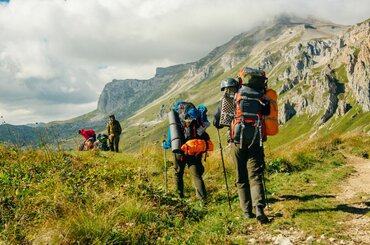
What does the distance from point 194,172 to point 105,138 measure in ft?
54.7

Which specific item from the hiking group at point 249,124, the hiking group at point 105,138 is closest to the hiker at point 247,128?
the hiking group at point 249,124

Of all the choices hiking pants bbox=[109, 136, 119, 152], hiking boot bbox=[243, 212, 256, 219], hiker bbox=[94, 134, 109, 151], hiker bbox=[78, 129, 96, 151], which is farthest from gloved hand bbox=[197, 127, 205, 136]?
hiker bbox=[78, 129, 96, 151]

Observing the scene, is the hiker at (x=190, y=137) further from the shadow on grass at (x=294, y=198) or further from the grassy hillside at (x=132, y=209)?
the shadow on grass at (x=294, y=198)

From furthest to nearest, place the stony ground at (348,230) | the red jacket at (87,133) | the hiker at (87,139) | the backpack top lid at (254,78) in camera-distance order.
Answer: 1. the red jacket at (87,133)
2. the hiker at (87,139)
3. the backpack top lid at (254,78)
4. the stony ground at (348,230)

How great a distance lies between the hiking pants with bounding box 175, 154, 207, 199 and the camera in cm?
970

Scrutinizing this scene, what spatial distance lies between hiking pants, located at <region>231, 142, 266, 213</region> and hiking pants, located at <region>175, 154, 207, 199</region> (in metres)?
1.69

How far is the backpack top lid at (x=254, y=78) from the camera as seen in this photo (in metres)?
8.01

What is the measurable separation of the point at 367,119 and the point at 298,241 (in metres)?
217

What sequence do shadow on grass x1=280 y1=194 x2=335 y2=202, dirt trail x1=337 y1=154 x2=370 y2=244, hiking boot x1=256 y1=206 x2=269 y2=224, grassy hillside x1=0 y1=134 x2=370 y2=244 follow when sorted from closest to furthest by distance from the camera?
grassy hillside x1=0 y1=134 x2=370 y2=244 → dirt trail x1=337 y1=154 x2=370 y2=244 → hiking boot x1=256 y1=206 x2=269 y2=224 → shadow on grass x1=280 y1=194 x2=335 y2=202

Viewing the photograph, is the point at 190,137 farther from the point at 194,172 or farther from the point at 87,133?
the point at 87,133

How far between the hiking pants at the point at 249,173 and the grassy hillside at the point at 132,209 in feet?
1.49

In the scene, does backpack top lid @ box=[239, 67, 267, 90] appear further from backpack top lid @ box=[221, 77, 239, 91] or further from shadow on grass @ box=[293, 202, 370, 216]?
shadow on grass @ box=[293, 202, 370, 216]

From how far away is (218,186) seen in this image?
1121 cm

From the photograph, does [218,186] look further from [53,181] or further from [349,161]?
[349,161]
